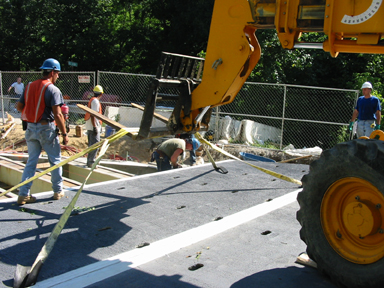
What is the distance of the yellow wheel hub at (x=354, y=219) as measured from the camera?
320cm

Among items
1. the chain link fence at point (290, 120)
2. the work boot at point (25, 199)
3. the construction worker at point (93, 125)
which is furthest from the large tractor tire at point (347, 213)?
the chain link fence at point (290, 120)

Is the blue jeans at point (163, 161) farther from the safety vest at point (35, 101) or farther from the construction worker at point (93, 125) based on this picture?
the safety vest at point (35, 101)

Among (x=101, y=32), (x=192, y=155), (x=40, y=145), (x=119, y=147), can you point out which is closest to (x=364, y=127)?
(x=192, y=155)

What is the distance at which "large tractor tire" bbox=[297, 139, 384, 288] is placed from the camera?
10.2 ft

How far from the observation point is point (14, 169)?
971 centimetres

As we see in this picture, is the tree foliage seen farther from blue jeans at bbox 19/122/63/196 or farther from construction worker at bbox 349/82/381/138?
blue jeans at bbox 19/122/63/196

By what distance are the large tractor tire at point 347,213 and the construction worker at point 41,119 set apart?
150 inches

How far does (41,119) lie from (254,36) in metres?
3.27

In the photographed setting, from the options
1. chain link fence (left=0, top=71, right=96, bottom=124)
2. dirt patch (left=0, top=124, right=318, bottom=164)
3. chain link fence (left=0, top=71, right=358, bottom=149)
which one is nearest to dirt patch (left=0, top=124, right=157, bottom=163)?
dirt patch (left=0, top=124, right=318, bottom=164)

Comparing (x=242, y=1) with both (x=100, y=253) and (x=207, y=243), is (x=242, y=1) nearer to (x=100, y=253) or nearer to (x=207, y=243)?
(x=207, y=243)

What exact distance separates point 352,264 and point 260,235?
5.19 ft

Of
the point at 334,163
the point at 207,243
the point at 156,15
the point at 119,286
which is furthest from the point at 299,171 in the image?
the point at 156,15

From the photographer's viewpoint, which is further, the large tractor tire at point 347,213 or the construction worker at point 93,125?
the construction worker at point 93,125

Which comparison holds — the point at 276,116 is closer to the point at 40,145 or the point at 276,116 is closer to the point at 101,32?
the point at 40,145
